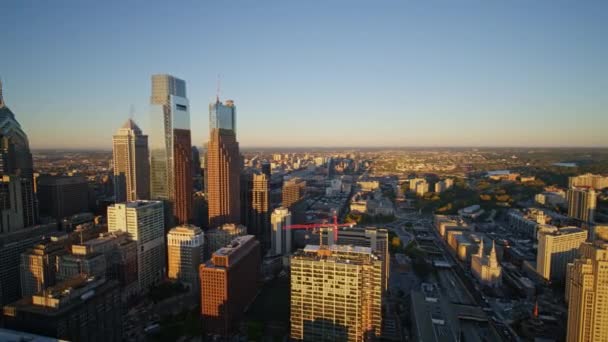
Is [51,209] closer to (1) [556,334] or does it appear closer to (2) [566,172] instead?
(1) [556,334]

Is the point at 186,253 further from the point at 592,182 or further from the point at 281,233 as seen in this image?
the point at 592,182

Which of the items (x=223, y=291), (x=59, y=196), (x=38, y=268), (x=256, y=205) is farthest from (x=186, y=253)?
(x=59, y=196)

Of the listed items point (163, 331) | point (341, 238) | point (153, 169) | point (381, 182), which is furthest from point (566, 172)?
point (163, 331)

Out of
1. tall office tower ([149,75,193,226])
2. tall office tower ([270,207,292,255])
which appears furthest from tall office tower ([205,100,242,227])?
tall office tower ([270,207,292,255])

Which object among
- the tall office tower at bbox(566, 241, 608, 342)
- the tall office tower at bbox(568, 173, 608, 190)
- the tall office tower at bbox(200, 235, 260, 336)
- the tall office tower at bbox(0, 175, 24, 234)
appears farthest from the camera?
the tall office tower at bbox(568, 173, 608, 190)

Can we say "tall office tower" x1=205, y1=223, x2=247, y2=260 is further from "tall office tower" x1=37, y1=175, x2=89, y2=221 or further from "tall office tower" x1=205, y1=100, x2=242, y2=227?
"tall office tower" x1=37, y1=175, x2=89, y2=221

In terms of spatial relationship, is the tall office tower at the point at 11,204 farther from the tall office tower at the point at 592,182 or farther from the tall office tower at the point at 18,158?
the tall office tower at the point at 592,182

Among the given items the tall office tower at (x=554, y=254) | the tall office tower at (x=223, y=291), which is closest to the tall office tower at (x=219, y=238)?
the tall office tower at (x=223, y=291)
